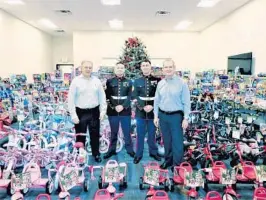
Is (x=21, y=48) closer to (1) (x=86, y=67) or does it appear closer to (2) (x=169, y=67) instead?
(1) (x=86, y=67)

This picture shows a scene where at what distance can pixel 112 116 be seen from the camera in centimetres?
442

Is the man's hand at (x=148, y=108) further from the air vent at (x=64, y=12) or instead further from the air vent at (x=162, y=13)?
the air vent at (x=64, y=12)

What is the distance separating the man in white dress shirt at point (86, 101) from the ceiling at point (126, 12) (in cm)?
432

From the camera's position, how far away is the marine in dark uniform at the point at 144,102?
4.20 metres

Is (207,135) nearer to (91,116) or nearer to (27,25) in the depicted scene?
(91,116)

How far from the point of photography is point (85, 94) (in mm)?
3994

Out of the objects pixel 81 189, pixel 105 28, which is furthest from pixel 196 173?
pixel 105 28

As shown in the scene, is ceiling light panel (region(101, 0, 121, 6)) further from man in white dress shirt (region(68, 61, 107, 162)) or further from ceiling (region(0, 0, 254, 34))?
man in white dress shirt (region(68, 61, 107, 162))

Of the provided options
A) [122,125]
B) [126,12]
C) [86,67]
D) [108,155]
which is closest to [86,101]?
[86,67]

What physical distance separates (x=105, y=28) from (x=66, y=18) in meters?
2.29

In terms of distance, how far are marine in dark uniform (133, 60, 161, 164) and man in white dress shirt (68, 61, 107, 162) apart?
0.54 meters

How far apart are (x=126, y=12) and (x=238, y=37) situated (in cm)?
345

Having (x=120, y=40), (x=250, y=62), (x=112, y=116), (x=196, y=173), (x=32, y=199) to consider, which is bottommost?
(x=32, y=199)

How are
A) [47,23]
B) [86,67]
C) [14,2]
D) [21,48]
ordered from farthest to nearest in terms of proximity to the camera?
1. [47,23]
2. [21,48]
3. [14,2]
4. [86,67]
